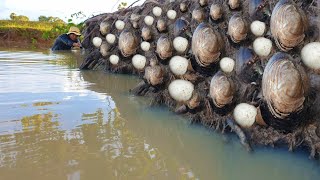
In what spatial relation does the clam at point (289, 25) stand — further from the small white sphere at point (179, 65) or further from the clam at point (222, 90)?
the small white sphere at point (179, 65)

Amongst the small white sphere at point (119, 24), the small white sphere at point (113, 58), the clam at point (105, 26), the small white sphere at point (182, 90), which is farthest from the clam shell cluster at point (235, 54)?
the clam at point (105, 26)

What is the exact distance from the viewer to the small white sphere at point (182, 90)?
1631 millimetres

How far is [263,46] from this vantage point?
1.46 meters

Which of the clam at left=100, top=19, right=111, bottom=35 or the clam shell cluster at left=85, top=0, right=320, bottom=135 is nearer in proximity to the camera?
the clam shell cluster at left=85, top=0, right=320, bottom=135

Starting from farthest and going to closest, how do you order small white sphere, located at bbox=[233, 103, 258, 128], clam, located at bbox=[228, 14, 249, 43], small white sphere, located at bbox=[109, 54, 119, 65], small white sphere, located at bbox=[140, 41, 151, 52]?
small white sphere, located at bbox=[109, 54, 119, 65]
small white sphere, located at bbox=[140, 41, 151, 52]
clam, located at bbox=[228, 14, 249, 43]
small white sphere, located at bbox=[233, 103, 258, 128]

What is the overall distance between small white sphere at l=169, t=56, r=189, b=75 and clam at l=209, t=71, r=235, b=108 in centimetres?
32

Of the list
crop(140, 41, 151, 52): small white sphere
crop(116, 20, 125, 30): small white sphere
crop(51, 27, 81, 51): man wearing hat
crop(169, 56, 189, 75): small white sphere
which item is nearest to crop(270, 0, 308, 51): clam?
crop(169, 56, 189, 75): small white sphere

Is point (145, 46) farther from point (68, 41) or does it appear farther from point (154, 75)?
point (68, 41)

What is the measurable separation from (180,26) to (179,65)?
39 cm

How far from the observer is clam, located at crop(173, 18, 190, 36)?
2049 millimetres

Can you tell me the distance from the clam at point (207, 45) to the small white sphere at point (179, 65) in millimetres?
147

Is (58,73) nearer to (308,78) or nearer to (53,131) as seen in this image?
(53,131)

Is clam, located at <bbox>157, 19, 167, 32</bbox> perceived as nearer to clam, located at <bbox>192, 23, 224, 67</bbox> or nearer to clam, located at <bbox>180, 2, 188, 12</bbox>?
clam, located at <bbox>180, 2, 188, 12</bbox>

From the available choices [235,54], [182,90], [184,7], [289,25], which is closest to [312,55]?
[289,25]
